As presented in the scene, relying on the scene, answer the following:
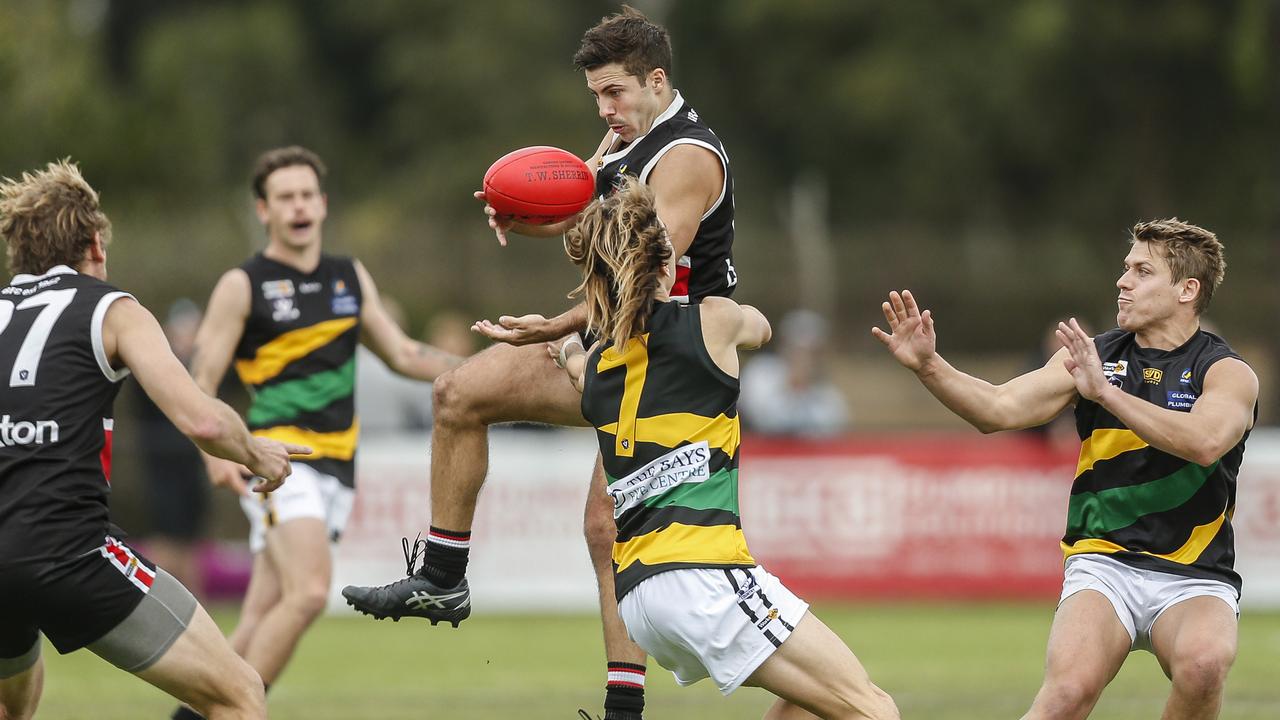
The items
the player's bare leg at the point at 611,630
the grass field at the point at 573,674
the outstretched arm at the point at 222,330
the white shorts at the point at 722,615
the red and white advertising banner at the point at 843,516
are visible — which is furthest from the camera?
the red and white advertising banner at the point at 843,516

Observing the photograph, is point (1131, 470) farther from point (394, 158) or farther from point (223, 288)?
point (394, 158)

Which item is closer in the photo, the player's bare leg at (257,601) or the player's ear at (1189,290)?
the player's ear at (1189,290)

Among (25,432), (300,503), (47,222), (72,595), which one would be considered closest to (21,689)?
(72,595)

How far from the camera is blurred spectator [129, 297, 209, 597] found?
15.1 m

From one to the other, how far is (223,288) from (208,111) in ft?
102

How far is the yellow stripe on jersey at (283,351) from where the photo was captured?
28.5 ft

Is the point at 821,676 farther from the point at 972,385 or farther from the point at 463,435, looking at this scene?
the point at 463,435

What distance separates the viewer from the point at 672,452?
579cm

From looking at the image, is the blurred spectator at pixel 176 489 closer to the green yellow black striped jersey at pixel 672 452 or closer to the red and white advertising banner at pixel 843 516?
the red and white advertising banner at pixel 843 516

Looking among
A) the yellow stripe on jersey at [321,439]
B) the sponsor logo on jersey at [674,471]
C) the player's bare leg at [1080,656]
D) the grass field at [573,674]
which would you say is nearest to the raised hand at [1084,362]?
the player's bare leg at [1080,656]

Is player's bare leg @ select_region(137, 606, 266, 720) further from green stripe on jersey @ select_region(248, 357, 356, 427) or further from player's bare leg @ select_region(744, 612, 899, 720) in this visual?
green stripe on jersey @ select_region(248, 357, 356, 427)

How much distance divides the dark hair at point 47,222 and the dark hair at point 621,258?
1.69m

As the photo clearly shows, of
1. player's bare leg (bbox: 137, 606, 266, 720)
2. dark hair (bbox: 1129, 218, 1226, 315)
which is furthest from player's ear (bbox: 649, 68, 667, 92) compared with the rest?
player's bare leg (bbox: 137, 606, 266, 720)

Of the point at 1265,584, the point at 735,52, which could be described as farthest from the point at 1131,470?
the point at 735,52
